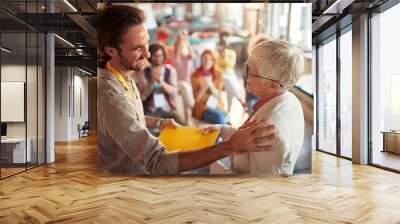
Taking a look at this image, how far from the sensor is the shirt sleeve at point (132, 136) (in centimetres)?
708

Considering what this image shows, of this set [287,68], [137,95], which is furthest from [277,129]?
A: [137,95]

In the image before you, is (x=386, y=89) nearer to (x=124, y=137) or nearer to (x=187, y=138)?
(x=187, y=138)

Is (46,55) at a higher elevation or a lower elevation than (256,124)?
higher

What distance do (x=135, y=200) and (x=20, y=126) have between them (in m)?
3.34

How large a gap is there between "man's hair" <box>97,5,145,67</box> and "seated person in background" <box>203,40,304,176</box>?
2.10 meters

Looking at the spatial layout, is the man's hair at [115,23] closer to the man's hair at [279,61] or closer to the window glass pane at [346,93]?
the man's hair at [279,61]

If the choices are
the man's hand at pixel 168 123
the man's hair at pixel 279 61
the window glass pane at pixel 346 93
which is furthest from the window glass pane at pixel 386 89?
the man's hand at pixel 168 123

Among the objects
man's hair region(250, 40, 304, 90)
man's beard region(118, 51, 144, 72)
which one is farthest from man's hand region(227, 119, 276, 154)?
man's beard region(118, 51, 144, 72)

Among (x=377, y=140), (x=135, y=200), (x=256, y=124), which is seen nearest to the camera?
(x=135, y=200)

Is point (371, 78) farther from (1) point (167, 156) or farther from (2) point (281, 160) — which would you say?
(1) point (167, 156)

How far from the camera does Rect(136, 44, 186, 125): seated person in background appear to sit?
23.7ft

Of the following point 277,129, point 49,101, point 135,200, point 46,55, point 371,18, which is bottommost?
point 135,200

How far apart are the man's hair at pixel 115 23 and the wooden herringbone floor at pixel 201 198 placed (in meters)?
2.23

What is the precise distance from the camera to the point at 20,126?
292 inches
